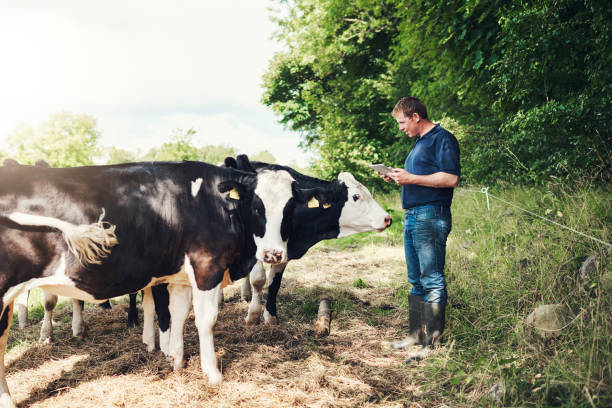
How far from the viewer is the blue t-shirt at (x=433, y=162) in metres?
3.76

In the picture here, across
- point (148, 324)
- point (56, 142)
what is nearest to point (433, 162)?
point (148, 324)

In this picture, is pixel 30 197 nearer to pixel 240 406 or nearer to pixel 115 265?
pixel 115 265

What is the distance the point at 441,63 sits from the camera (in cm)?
751

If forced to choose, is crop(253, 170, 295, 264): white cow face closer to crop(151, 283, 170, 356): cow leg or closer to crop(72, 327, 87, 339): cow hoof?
crop(151, 283, 170, 356): cow leg

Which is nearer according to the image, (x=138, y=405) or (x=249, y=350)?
(x=138, y=405)

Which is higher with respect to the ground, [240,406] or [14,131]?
[14,131]

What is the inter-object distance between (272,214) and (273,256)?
418 mm

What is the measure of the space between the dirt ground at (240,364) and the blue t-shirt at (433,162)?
5.21 feet

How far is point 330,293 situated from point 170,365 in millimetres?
2825

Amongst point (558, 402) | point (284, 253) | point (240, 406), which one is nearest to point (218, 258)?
point (284, 253)

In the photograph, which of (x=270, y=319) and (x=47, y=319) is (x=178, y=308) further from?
(x=47, y=319)

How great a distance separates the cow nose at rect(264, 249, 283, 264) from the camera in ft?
11.8

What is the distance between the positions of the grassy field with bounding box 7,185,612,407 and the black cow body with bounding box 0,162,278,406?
1.60ft

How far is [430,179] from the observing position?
3.72m
